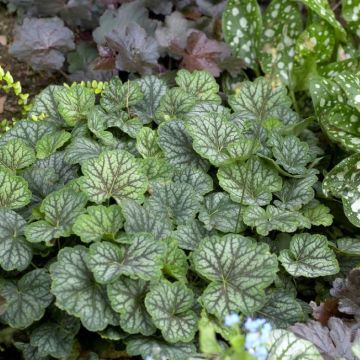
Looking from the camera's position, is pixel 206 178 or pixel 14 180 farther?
pixel 206 178

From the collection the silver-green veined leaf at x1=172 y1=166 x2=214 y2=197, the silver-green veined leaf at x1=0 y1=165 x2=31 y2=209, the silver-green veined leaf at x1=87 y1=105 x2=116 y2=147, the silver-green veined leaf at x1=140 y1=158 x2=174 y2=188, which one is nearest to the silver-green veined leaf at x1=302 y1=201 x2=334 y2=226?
the silver-green veined leaf at x1=172 y1=166 x2=214 y2=197

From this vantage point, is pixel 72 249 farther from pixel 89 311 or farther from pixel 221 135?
pixel 221 135

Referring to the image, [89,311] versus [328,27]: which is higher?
[328,27]

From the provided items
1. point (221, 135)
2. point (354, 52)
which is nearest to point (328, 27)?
point (354, 52)

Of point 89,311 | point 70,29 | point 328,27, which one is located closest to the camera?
point 89,311

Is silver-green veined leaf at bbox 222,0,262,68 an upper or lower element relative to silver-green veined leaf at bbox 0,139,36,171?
upper

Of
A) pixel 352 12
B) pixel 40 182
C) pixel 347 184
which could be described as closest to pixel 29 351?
pixel 40 182

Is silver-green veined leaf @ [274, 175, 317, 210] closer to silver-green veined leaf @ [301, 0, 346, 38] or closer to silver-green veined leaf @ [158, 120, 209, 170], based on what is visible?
silver-green veined leaf @ [158, 120, 209, 170]

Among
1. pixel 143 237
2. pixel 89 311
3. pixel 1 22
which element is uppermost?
pixel 143 237
